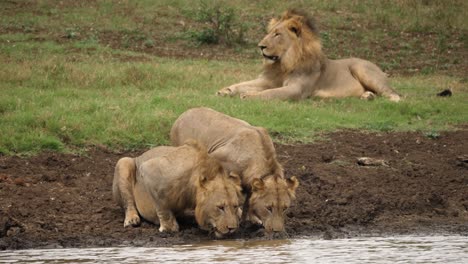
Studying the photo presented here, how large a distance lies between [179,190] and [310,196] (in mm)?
1786

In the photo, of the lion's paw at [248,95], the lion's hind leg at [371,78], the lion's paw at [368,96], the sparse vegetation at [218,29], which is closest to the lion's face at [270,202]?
the lion's paw at [248,95]

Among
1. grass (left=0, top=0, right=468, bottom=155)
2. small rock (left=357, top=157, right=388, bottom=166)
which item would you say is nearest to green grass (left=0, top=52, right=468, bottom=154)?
grass (left=0, top=0, right=468, bottom=155)

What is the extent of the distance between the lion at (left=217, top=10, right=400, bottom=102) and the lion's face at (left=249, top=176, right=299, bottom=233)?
6731 mm

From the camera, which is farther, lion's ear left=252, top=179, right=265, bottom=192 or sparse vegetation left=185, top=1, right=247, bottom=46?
sparse vegetation left=185, top=1, right=247, bottom=46

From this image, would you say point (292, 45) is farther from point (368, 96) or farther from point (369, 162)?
point (369, 162)

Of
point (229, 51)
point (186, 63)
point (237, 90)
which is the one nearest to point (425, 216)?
point (237, 90)

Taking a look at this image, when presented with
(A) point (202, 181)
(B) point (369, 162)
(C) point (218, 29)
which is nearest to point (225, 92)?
(B) point (369, 162)

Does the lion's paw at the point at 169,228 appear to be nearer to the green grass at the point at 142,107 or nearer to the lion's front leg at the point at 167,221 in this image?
the lion's front leg at the point at 167,221

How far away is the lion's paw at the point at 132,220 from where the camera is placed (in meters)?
9.52

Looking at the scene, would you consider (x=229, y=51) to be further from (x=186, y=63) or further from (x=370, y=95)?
(x=370, y=95)

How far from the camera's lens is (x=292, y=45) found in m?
16.1

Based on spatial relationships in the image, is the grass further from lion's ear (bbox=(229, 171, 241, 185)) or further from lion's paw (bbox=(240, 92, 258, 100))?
lion's ear (bbox=(229, 171, 241, 185))

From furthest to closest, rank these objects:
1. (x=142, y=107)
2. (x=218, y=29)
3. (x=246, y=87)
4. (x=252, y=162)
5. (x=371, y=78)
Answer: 1. (x=218, y=29)
2. (x=371, y=78)
3. (x=246, y=87)
4. (x=142, y=107)
5. (x=252, y=162)

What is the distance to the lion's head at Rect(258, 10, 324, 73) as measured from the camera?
633 inches
